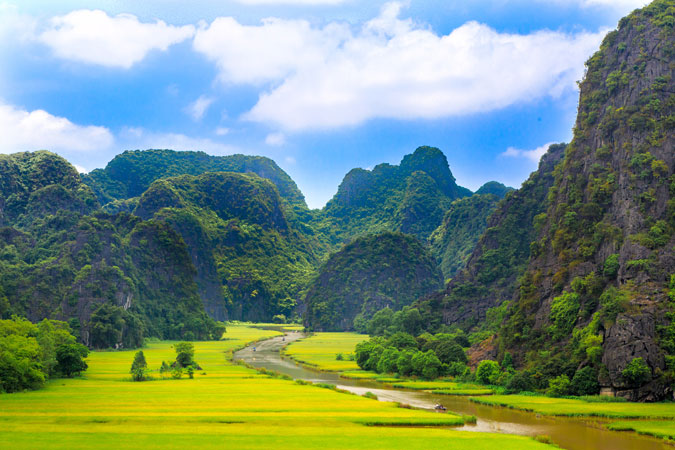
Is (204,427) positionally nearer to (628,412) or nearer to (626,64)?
(628,412)

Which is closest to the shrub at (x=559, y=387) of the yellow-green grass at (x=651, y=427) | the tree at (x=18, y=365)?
the yellow-green grass at (x=651, y=427)

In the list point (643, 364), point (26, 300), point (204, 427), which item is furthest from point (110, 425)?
point (26, 300)

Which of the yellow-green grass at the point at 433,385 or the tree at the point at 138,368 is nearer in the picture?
the tree at the point at 138,368

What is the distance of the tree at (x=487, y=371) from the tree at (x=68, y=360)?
3919cm

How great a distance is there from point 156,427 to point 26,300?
76469 mm

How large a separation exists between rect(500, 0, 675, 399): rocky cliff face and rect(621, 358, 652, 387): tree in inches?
14.6

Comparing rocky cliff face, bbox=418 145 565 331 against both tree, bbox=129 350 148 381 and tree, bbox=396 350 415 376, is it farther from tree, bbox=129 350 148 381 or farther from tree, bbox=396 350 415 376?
tree, bbox=129 350 148 381

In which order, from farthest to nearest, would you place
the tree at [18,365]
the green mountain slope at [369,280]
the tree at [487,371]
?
the green mountain slope at [369,280] < the tree at [487,371] < the tree at [18,365]

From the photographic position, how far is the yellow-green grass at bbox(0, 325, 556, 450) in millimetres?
27625

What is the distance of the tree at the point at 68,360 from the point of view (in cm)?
5694

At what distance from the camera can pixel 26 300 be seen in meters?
95.8

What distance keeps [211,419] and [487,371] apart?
32315 mm

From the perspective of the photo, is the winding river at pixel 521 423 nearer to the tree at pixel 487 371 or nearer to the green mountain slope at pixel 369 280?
the tree at pixel 487 371

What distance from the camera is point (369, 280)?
172 m
